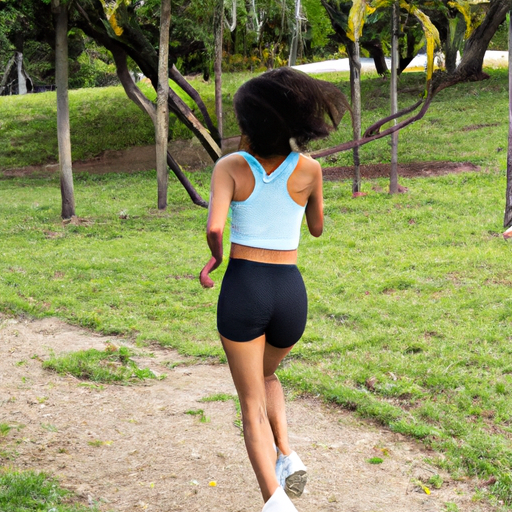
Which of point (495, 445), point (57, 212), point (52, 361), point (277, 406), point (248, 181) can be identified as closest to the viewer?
point (248, 181)

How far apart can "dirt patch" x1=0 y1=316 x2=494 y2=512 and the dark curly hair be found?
71.6 inches

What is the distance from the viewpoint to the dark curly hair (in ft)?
8.91

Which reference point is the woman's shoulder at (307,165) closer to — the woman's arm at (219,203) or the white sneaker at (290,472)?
the woman's arm at (219,203)

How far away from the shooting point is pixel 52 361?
576cm

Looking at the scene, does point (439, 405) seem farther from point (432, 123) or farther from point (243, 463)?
point (432, 123)

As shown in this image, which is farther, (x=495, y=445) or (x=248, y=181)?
(x=495, y=445)

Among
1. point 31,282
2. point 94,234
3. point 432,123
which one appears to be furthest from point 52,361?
point 432,123

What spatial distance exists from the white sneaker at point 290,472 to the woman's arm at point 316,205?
1042 mm

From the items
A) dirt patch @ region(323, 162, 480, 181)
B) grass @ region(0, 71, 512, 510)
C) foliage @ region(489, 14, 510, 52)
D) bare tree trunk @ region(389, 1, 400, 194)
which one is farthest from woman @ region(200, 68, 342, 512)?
foliage @ region(489, 14, 510, 52)

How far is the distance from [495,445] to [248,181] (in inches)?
96.3

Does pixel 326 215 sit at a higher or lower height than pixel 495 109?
lower

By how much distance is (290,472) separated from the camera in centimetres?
305

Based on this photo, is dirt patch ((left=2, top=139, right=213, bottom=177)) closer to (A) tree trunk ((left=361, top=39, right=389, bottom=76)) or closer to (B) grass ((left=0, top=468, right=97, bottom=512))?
(A) tree trunk ((left=361, top=39, right=389, bottom=76))

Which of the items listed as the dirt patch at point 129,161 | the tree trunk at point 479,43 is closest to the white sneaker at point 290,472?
the tree trunk at point 479,43
